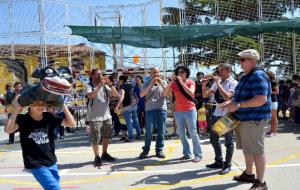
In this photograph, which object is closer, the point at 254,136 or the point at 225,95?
the point at 254,136

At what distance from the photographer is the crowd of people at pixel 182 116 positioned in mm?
4711

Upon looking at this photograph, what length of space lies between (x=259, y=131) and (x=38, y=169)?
288cm

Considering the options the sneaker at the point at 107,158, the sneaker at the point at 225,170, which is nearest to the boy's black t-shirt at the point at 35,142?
the sneaker at the point at 225,170

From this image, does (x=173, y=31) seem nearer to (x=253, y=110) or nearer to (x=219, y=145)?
(x=219, y=145)

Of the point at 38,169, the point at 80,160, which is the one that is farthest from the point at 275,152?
the point at 38,169

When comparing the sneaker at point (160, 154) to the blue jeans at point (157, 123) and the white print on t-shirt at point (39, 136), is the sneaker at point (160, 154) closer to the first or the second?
the blue jeans at point (157, 123)

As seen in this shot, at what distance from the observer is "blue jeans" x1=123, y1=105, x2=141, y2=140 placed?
11.4m

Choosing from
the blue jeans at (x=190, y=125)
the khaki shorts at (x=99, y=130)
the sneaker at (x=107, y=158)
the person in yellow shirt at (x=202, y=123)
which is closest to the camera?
the blue jeans at (x=190, y=125)

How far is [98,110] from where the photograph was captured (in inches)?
330

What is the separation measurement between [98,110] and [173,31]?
4410 mm

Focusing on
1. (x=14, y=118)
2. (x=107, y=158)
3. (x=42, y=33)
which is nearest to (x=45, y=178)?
(x=14, y=118)

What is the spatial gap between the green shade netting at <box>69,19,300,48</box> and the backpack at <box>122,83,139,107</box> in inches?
57.7

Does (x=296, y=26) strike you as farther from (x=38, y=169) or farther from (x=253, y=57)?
(x=38, y=169)

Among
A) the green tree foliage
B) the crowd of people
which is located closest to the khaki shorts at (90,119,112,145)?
the crowd of people
